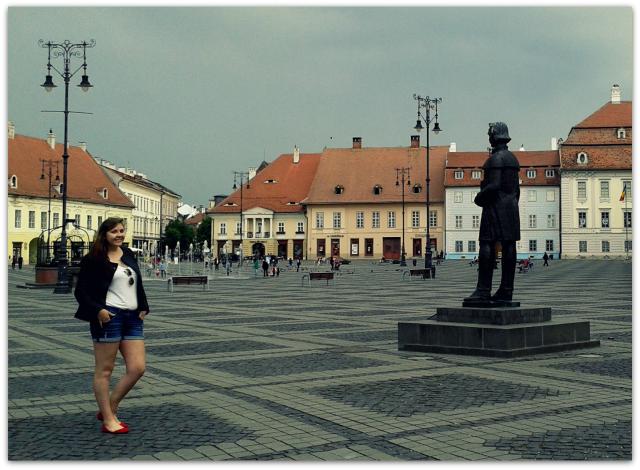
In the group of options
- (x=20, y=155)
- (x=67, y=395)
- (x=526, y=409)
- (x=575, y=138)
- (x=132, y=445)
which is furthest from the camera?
(x=575, y=138)

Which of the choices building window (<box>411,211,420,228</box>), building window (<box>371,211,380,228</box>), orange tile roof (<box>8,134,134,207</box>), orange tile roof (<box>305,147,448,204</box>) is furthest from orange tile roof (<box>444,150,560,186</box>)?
orange tile roof (<box>8,134,134,207</box>)

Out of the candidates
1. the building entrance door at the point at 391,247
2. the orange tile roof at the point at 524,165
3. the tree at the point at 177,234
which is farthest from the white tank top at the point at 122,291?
the tree at the point at 177,234

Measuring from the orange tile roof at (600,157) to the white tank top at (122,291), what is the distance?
83.2m

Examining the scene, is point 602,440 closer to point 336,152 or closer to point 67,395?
point 67,395

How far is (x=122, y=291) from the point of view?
6.67 metres

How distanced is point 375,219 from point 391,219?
1.84 metres

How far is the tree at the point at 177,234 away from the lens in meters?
116

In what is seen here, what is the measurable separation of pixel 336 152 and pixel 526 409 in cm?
9044

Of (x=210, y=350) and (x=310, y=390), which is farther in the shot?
(x=210, y=350)

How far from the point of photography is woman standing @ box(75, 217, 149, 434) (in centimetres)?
662

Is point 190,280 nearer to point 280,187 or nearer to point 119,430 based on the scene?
point 119,430

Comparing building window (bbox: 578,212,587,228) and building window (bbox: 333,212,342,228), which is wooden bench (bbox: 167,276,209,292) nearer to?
building window (bbox: 333,212,342,228)

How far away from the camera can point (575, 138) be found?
85.5 metres

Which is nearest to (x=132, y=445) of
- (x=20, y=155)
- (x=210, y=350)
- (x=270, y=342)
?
(x=210, y=350)
